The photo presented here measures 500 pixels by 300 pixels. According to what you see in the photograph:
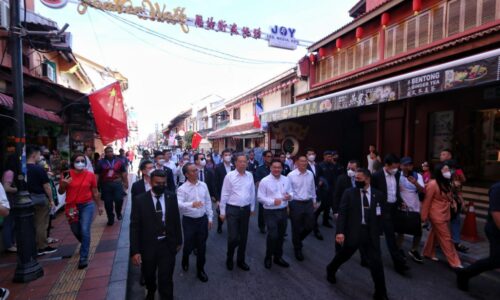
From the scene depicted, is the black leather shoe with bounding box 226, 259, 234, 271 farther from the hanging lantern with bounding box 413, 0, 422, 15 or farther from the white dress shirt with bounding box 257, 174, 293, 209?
the hanging lantern with bounding box 413, 0, 422, 15

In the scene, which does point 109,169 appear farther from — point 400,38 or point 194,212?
point 400,38

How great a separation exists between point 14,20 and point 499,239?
286 inches

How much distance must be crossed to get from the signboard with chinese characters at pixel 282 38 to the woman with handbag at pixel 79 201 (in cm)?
926

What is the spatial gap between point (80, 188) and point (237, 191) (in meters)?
2.55

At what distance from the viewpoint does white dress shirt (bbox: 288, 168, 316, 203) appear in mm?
5056

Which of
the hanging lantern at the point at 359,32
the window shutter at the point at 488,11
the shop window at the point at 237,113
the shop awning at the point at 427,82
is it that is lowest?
the shop awning at the point at 427,82

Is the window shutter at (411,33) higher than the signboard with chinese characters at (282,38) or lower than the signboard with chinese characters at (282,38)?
lower

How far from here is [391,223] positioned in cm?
438

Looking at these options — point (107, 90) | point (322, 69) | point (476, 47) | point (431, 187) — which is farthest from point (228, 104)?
point (431, 187)

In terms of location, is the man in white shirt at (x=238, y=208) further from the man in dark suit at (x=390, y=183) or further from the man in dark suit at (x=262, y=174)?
the man in dark suit at (x=390, y=183)

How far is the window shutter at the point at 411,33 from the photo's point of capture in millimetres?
8961

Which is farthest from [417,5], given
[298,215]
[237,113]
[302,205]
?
[237,113]

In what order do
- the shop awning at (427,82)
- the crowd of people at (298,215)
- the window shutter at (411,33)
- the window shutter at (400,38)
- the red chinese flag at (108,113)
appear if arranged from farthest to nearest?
the window shutter at (400,38) < the window shutter at (411,33) < the red chinese flag at (108,113) < the shop awning at (427,82) < the crowd of people at (298,215)

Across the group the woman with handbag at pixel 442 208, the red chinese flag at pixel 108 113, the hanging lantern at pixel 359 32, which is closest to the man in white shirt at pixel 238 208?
the woman with handbag at pixel 442 208
